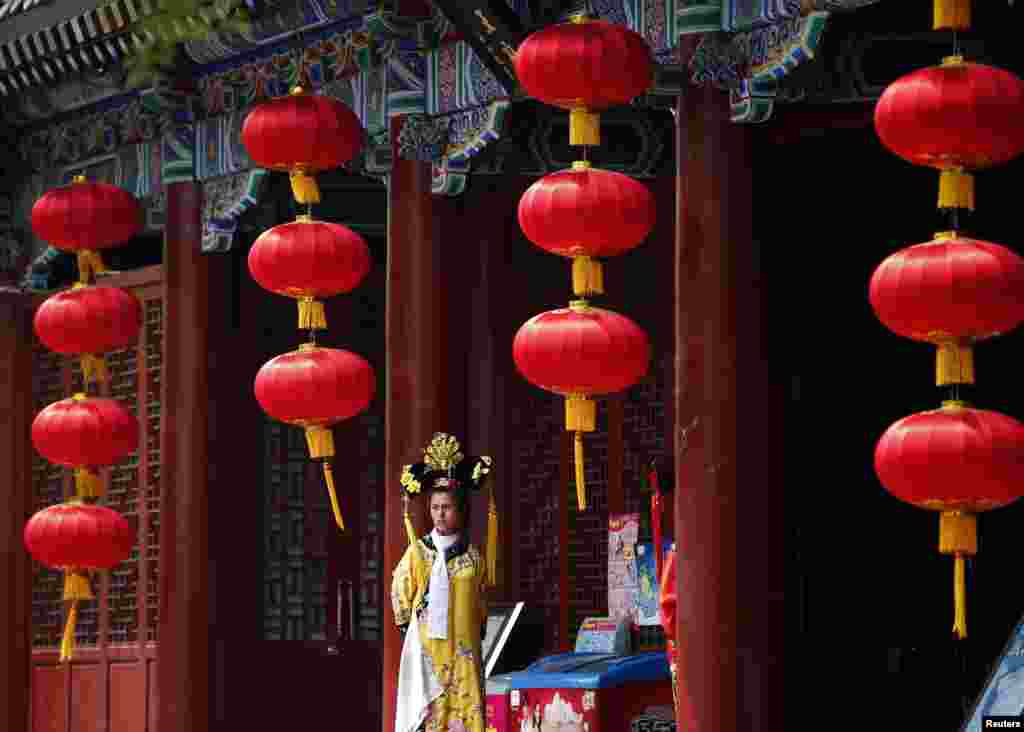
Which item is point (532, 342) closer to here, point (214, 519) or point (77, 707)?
point (214, 519)

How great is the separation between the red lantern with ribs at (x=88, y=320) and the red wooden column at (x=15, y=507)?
5.01ft

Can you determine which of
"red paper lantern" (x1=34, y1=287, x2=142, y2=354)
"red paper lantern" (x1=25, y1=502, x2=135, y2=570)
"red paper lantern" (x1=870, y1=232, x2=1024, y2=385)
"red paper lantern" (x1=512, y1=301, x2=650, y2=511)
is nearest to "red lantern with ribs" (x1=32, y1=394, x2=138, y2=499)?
"red paper lantern" (x1=25, y1=502, x2=135, y2=570)

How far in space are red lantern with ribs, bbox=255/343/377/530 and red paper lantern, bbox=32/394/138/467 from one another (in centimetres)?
205

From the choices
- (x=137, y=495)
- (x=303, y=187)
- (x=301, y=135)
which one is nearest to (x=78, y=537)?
(x=137, y=495)

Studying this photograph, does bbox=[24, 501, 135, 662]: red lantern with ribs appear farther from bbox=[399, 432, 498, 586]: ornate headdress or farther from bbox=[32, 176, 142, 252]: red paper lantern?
bbox=[399, 432, 498, 586]: ornate headdress

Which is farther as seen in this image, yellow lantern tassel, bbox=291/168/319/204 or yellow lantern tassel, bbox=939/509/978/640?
yellow lantern tassel, bbox=291/168/319/204

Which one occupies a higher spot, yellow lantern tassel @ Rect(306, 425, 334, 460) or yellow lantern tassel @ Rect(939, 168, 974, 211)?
yellow lantern tassel @ Rect(939, 168, 974, 211)

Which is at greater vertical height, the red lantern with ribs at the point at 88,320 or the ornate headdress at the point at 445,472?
the red lantern with ribs at the point at 88,320

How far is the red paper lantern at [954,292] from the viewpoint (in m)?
9.23

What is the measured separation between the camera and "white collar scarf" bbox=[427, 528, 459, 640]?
37.4ft

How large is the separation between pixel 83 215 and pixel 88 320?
0.62 meters

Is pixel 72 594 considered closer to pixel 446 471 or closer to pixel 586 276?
pixel 446 471

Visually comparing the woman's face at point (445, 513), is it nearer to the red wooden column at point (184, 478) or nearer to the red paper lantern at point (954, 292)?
the red paper lantern at point (954, 292)

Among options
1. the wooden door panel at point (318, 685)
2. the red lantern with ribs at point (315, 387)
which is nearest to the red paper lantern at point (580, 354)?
the red lantern with ribs at point (315, 387)
